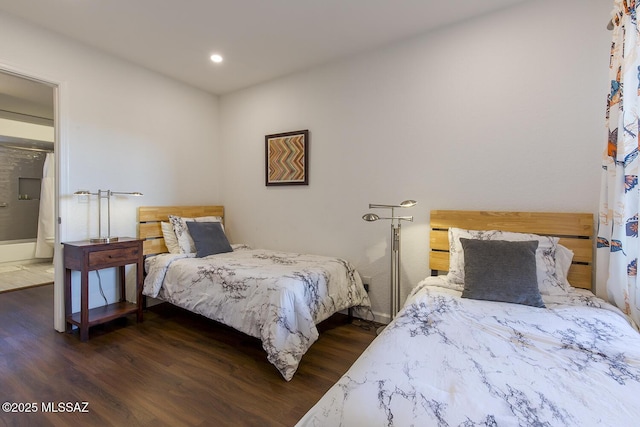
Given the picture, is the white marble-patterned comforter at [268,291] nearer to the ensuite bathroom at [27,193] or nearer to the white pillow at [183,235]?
the white pillow at [183,235]

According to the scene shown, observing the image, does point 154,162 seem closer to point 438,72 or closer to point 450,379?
point 438,72

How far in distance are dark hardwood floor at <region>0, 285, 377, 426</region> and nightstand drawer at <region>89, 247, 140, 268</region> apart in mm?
605

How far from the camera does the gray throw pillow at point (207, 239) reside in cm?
300

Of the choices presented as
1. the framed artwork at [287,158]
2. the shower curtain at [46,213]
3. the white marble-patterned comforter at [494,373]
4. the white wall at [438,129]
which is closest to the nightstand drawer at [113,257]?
the white wall at [438,129]

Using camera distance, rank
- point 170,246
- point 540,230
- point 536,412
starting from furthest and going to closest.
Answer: point 170,246 < point 540,230 < point 536,412

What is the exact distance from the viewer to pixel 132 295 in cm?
303

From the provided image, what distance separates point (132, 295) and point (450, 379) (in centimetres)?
314

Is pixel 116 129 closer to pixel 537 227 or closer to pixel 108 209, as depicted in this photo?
pixel 108 209

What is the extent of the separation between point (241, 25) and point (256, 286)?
2.11 meters

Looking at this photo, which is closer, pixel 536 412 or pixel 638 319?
pixel 536 412

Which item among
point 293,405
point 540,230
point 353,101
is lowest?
point 293,405

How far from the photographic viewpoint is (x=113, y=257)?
103 inches

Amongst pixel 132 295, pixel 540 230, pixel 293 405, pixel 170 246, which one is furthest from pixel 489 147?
pixel 132 295

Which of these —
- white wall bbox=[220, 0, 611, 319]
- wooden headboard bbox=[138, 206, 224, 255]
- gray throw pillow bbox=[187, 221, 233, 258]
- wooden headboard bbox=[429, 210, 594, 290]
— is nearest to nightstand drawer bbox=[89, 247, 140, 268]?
wooden headboard bbox=[138, 206, 224, 255]
